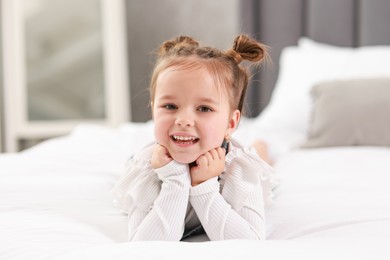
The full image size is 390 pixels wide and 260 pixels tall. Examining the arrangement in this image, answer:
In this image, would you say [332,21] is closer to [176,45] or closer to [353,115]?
[353,115]

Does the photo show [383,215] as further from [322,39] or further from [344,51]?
[322,39]

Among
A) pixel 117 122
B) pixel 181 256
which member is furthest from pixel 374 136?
pixel 117 122

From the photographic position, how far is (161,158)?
3.42 ft

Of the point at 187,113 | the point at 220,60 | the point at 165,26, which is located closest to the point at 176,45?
the point at 220,60

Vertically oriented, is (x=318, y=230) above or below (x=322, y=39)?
below

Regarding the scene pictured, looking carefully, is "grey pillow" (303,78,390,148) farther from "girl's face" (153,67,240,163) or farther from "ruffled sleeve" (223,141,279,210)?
"girl's face" (153,67,240,163)

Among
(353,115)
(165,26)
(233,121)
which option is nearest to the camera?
(233,121)

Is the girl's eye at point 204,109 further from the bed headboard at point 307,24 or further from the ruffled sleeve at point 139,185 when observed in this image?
the bed headboard at point 307,24

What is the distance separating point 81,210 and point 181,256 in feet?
1.49

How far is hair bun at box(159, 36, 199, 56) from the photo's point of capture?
1.14m

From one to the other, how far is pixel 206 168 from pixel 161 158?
3.2 inches

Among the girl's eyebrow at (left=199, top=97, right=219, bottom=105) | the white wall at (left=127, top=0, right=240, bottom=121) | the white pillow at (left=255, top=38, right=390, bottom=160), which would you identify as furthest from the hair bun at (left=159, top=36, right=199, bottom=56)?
the white wall at (left=127, top=0, right=240, bottom=121)

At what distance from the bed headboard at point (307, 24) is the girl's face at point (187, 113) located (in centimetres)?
184

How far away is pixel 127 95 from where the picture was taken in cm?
354
